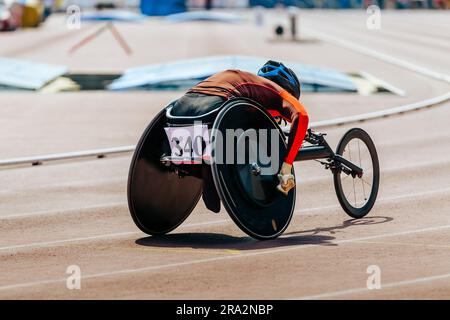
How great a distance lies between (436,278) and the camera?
8.68m

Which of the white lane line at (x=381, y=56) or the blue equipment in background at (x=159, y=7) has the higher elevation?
the white lane line at (x=381, y=56)

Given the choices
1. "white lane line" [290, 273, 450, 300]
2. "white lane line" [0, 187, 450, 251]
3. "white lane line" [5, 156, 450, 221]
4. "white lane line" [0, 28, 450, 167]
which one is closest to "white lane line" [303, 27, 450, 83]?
"white lane line" [0, 28, 450, 167]

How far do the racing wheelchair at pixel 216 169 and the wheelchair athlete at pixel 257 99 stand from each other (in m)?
0.09

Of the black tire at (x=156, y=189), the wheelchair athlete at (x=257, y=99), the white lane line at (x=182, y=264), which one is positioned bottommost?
the white lane line at (x=182, y=264)

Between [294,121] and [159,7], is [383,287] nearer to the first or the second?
[294,121]

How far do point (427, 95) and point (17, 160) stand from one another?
1282 cm

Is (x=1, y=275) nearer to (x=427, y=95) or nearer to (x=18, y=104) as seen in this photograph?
(x=18, y=104)

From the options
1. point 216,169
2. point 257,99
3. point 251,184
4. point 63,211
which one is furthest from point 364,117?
point 216,169

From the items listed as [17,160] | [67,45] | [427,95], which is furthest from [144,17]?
[17,160]

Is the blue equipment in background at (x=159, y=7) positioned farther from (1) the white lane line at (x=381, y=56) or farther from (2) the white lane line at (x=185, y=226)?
(2) the white lane line at (x=185, y=226)

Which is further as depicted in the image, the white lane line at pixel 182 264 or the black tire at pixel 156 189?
the black tire at pixel 156 189

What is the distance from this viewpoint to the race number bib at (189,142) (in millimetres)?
9734

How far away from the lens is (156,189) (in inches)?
408

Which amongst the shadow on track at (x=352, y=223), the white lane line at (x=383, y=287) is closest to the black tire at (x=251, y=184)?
the shadow on track at (x=352, y=223)
